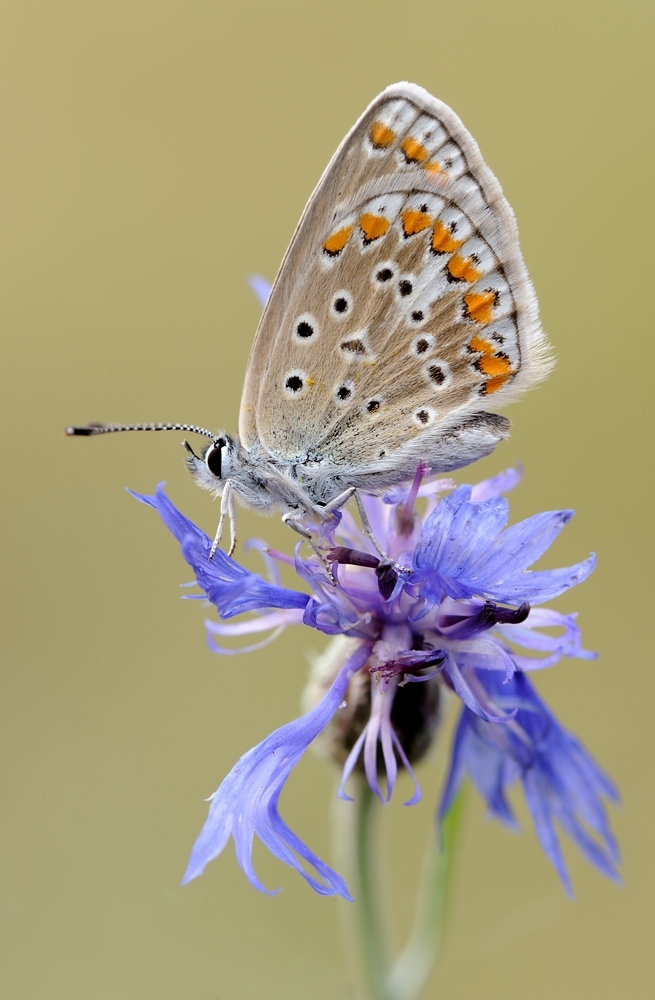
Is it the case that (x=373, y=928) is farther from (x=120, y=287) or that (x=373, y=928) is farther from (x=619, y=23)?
(x=619, y=23)

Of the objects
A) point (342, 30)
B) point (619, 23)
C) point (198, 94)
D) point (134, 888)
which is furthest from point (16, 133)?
point (134, 888)

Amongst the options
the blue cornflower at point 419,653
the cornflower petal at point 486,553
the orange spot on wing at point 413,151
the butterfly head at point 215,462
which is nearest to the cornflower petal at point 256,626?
the blue cornflower at point 419,653

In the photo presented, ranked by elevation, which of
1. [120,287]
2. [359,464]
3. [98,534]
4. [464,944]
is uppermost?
[120,287]

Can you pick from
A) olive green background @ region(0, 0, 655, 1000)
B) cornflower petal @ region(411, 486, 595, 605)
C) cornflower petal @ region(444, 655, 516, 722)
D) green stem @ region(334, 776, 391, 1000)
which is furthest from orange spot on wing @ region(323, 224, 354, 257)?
olive green background @ region(0, 0, 655, 1000)

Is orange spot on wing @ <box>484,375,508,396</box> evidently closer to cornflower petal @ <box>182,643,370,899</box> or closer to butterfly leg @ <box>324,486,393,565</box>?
butterfly leg @ <box>324,486,393,565</box>

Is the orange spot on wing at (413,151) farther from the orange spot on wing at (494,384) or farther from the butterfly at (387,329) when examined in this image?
the orange spot on wing at (494,384)
